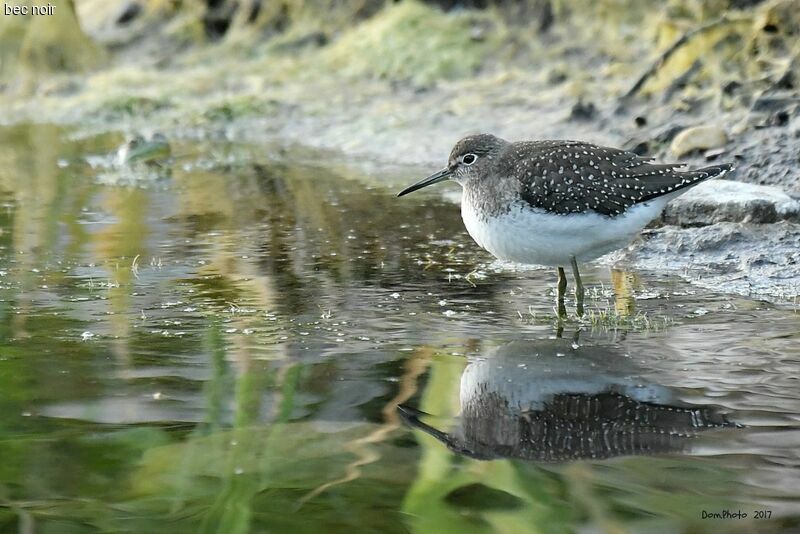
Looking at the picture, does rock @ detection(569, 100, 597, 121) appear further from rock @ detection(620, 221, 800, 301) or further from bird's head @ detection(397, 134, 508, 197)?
bird's head @ detection(397, 134, 508, 197)

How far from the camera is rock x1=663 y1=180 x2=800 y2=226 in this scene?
871 cm

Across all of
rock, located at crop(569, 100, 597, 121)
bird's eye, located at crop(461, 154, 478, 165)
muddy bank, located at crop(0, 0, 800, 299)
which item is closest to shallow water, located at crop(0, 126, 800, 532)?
bird's eye, located at crop(461, 154, 478, 165)

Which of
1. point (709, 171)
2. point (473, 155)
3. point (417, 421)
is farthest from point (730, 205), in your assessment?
point (417, 421)

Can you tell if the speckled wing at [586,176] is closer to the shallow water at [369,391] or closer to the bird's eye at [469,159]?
the bird's eye at [469,159]

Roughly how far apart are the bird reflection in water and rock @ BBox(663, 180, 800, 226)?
284 cm

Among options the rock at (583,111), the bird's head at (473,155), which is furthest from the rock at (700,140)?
the bird's head at (473,155)

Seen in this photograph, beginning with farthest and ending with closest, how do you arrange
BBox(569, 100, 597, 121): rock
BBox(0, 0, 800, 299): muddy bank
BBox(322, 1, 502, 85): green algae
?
BBox(322, 1, 502, 85): green algae, BBox(569, 100, 597, 121): rock, BBox(0, 0, 800, 299): muddy bank

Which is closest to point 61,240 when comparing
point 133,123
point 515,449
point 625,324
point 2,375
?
point 2,375

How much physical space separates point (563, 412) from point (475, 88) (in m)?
9.93

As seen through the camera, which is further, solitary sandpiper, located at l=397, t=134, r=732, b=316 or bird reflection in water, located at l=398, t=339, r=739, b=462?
solitary sandpiper, located at l=397, t=134, r=732, b=316

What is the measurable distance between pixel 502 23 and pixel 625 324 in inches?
400

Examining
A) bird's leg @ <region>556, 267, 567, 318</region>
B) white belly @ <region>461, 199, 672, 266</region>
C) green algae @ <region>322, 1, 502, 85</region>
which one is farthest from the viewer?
green algae @ <region>322, 1, 502, 85</region>

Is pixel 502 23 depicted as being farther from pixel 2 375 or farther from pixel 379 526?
pixel 379 526

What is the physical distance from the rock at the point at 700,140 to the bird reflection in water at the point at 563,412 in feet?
14.5
